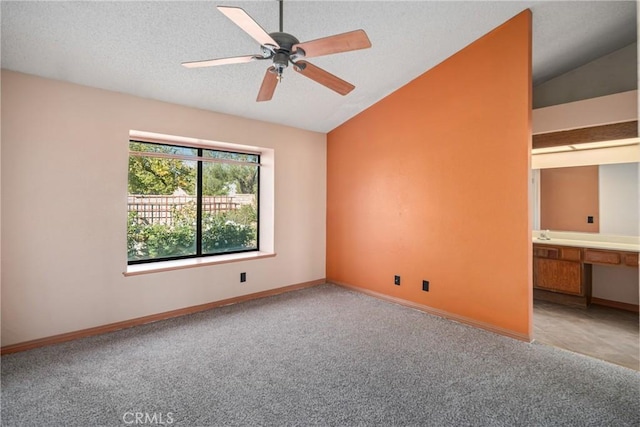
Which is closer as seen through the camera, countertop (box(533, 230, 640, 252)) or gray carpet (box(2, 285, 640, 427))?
gray carpet (box(2, 285, 640, 427))

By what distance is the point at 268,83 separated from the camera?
2.28 m

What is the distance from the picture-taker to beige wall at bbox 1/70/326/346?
249cm

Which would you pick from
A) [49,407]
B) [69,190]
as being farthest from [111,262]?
[49,407]

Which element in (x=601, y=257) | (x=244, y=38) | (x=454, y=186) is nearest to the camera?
(x=244, y=38)

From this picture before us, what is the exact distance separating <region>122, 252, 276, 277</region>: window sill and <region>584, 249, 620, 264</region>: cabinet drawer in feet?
12.8

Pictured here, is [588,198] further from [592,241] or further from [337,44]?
[337,44]

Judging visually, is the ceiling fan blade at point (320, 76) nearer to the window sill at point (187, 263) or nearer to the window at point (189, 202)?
the window at point (189, 202)

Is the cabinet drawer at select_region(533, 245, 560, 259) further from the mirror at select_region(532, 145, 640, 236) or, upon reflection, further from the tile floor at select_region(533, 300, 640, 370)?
the tile floor at select_region(533, 300, 640, 370)

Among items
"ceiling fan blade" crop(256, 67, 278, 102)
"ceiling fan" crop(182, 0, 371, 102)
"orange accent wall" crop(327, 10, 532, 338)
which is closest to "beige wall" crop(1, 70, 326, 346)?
"ceiling fan blade" crop(256, 67, 278, 102)

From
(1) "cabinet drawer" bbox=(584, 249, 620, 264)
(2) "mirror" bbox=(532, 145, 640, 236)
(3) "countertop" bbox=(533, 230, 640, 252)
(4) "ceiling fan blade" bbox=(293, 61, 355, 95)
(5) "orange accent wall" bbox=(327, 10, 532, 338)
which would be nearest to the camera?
(4) "ceiling fan blade" bbox=(293, 61, 355, 95)

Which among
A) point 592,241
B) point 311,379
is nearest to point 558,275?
point 592,241

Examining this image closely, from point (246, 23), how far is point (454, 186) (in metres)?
2.61

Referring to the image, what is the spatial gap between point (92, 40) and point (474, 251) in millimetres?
3853

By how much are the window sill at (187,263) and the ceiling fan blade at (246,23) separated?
260cm
